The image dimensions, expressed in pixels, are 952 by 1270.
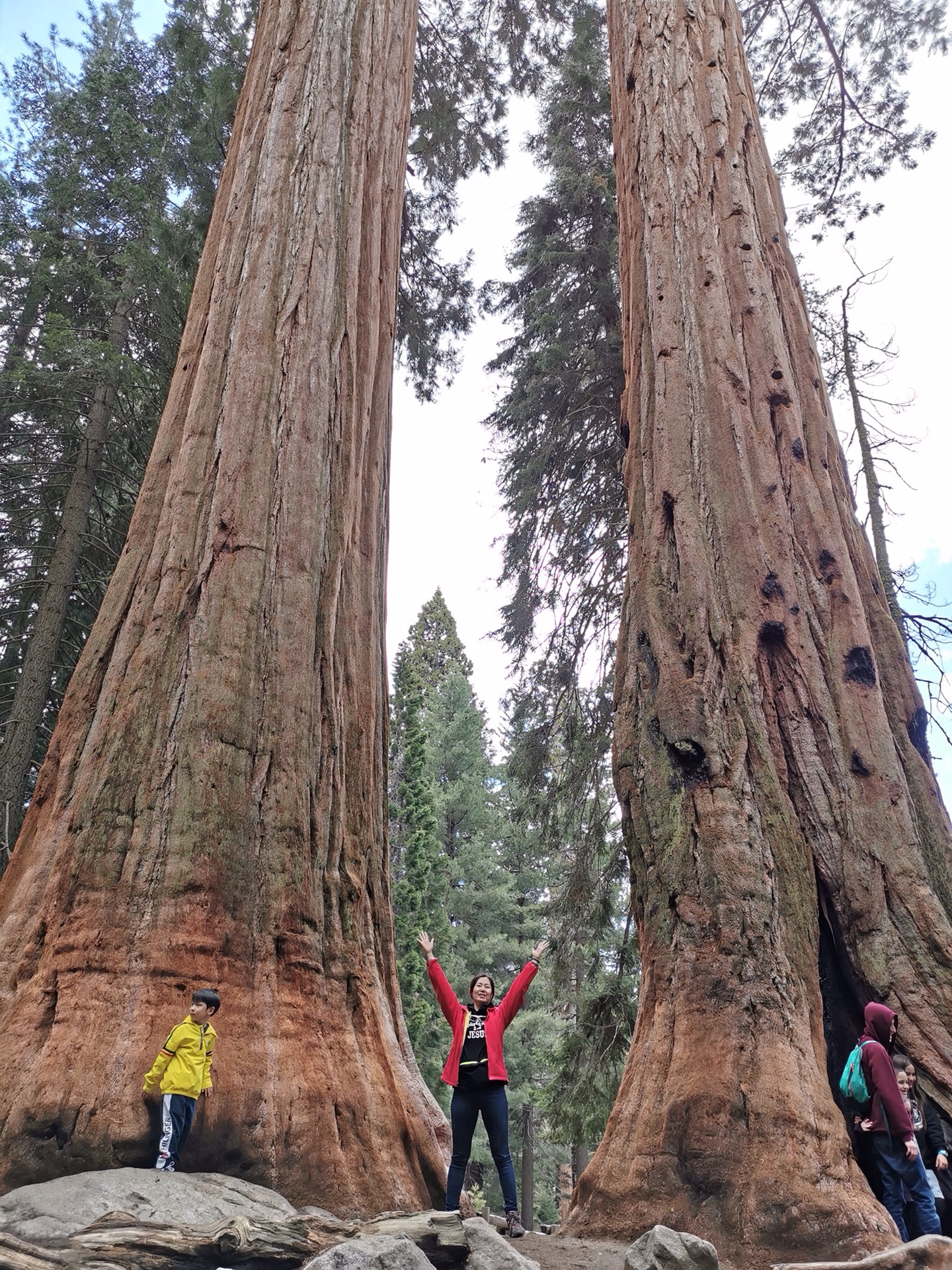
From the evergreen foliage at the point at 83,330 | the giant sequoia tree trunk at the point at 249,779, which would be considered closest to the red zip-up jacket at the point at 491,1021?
the giant sequoia tree trunk at the point at 249,779

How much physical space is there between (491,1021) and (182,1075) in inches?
64.0

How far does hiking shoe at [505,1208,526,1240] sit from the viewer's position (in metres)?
4.15

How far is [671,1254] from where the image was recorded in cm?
263

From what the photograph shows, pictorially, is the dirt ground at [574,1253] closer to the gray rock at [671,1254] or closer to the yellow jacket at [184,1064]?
the gray rock at [671,1254]

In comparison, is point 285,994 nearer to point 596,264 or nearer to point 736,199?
point 736,199

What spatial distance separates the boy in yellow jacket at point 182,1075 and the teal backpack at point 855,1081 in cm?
257

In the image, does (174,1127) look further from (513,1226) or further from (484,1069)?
(513,1226)

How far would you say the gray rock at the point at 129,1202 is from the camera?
2.44 meters

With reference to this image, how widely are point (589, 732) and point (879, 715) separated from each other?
18.7 feet

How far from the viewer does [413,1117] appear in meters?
3.91

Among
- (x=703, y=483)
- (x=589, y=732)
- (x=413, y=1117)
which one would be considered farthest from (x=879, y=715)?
(x=589, y=732)

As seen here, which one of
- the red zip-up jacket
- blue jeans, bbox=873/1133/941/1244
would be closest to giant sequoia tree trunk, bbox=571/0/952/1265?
blue jeans, bbox=873/1133/941/1244

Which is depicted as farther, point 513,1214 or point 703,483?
point 703,483

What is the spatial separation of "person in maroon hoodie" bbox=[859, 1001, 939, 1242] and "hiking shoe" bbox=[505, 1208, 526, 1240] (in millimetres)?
1559
